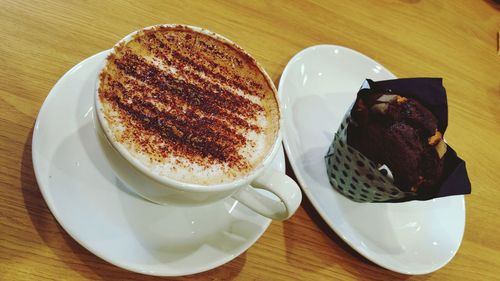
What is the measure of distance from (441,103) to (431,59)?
0.62 metres

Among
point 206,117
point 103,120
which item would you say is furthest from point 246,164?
point 103,120

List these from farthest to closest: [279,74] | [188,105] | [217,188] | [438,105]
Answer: [279,74] < [438,105] < [188,105] < [217,188]

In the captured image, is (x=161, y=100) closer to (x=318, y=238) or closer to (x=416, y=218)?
(x=318, y=238)

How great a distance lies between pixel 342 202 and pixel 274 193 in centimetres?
38

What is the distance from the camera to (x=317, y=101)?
4.16 feet

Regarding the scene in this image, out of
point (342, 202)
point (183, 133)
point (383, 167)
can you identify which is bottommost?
point (342, 202)

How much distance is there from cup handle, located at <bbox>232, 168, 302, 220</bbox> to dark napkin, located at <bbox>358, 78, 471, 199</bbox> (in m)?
0.40

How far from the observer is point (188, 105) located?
0.78 meters

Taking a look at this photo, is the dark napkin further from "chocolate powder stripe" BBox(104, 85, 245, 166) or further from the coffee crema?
"chocolate powder stripe" BBox(104, 85, 245, 166)

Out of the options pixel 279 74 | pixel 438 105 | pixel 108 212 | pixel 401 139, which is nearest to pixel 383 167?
pixel 401 139

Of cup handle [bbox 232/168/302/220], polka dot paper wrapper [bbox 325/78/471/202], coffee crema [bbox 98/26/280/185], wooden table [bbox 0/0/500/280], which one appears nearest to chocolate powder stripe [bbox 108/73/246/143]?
coffee crema [bbox 98/26/280/185]

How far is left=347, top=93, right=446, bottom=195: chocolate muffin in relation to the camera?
38.1 inches

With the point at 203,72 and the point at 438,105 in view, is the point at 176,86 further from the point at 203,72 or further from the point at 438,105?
the point at 438,105

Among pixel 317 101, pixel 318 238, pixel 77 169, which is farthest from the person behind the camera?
pixel 317 101
